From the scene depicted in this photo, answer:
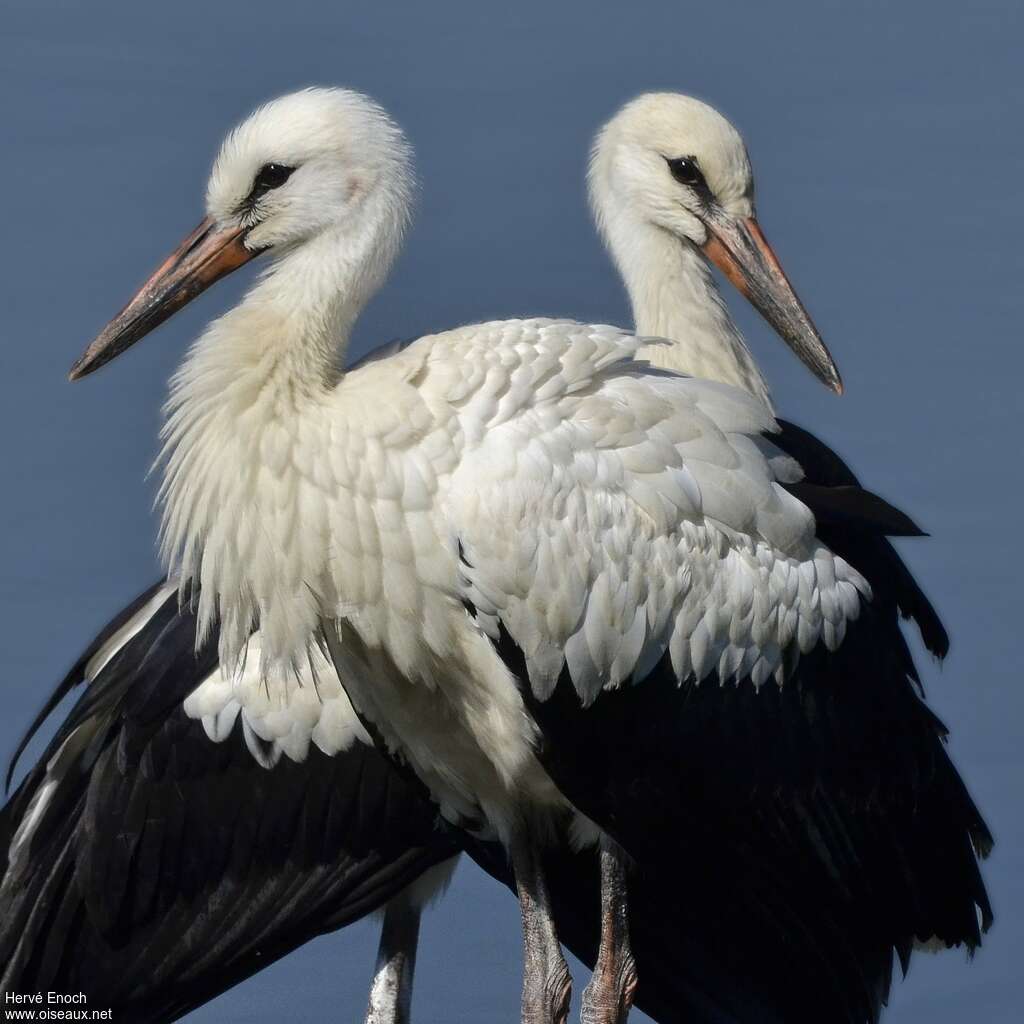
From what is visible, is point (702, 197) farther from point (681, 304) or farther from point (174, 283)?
point (174, 283)

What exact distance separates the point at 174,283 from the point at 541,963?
1.91 meters

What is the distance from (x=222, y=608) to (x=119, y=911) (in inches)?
60.3

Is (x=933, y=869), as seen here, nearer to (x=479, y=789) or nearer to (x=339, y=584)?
(x=479, y=789)

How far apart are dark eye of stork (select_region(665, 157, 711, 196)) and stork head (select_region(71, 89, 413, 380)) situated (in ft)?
5.38

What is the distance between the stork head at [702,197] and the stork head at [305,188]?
1646 millimetres

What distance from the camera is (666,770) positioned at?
5.42m

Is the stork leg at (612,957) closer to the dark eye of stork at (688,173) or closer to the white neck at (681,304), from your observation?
the white neck at (681,304)

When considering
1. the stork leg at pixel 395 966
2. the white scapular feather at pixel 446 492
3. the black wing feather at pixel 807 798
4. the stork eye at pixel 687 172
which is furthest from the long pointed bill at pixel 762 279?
the stork leg at pixel 395 966

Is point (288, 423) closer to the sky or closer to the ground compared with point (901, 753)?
closer to the sky

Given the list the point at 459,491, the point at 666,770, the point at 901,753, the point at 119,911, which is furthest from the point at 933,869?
the point at 119,911

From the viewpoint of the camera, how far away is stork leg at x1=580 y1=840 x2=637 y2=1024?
5.59m

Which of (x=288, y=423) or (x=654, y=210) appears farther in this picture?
(x=654, y=210)

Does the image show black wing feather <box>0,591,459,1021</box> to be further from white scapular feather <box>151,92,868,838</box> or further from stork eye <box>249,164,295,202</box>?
stork eye <box>249,164,295,202</box>

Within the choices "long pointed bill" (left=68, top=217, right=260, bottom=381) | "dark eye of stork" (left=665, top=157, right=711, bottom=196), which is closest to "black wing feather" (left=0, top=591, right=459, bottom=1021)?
"long pointed bill" (left=68, top=217, right=260, bottom=381)
